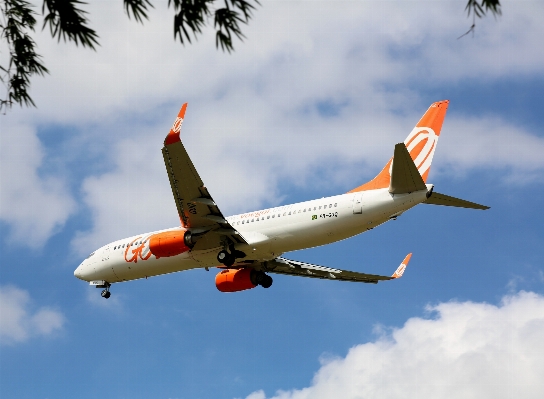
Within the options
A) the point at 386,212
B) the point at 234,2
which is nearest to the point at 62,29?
the point at 234,2

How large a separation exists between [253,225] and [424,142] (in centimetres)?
909

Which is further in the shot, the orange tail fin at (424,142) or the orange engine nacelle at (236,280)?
the orange engine nacelle at (236,280)

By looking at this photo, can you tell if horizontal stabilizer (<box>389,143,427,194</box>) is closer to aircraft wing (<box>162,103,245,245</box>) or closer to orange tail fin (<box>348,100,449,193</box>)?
orange tail fin (<box>348,100,449,193</box>)

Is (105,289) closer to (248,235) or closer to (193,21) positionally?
(248,235)

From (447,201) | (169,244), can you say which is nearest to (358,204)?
(447,201)

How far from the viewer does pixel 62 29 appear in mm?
14156

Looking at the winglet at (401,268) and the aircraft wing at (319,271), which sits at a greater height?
the aircraft wing at (319,271)

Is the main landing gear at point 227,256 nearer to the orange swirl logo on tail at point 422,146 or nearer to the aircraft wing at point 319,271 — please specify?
the aircraft wing at point 319,271

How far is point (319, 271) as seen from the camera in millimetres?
43656

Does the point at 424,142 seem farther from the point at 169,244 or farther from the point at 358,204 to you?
the point at 169,244

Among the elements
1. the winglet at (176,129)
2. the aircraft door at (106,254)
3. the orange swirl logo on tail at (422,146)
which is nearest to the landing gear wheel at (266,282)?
the aircraft door at (106,254)

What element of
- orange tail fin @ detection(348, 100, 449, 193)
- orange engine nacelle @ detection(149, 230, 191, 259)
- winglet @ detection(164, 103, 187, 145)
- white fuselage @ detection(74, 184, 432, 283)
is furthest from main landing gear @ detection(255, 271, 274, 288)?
winglet @ detection(164, 103, 187, 145)

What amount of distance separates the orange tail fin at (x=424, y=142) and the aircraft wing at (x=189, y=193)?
6.47m

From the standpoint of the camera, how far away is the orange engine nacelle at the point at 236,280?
41.8 m
